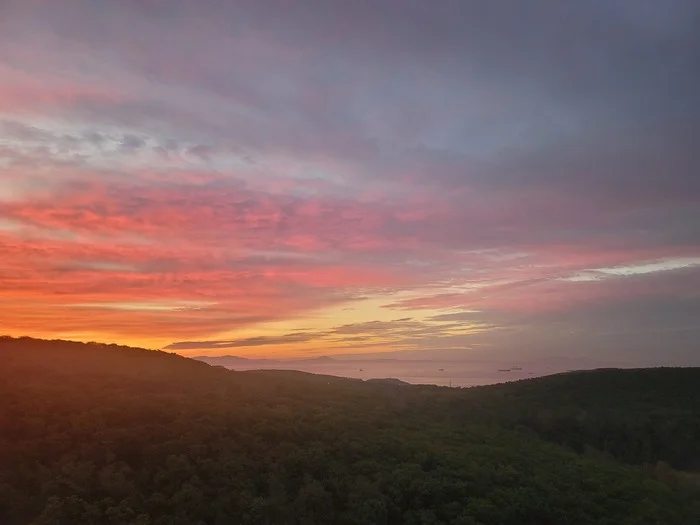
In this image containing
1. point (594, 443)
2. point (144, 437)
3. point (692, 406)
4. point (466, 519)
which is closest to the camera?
point (466, 519)

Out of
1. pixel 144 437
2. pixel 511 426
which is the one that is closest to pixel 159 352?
pixel 511 426

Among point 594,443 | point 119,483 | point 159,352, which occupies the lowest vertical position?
point 594,443

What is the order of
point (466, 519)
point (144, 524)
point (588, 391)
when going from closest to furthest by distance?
point (144, 524), point (466, 519), point (588, 391)

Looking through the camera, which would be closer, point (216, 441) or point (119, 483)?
point (119, 483)

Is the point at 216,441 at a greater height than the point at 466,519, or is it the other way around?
the point at 216,441

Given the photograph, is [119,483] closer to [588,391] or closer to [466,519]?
[466,519]

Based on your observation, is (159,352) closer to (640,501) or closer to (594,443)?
(594,443)
